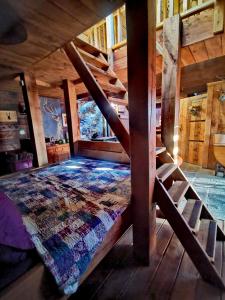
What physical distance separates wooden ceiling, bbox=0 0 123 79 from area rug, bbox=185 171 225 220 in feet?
8.59

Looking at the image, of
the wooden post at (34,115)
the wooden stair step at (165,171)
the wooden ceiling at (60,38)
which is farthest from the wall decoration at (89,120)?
the wooden stair step at (165,171)

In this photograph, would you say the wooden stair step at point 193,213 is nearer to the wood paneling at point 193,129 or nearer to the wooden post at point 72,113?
the wooden post at point 72,113

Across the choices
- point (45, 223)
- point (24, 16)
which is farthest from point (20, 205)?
point (24, 16)

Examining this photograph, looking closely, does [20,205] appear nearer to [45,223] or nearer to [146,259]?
[45,223]

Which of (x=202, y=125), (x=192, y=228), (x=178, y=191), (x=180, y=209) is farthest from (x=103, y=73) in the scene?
(x=202, y=125)

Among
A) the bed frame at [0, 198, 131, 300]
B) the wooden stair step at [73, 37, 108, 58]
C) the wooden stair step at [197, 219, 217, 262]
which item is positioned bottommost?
the wooden stair step at [197, 219, 217, 262]

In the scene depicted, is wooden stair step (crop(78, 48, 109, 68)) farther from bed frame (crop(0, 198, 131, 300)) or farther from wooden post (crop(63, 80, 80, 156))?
bed frame (crop(0, 198, 131, 300))

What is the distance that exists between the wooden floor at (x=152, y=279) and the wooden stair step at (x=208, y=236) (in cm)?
20

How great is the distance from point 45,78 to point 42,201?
7.56 ft

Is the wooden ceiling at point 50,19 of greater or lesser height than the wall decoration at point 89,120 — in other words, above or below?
above

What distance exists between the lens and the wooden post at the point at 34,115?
90.6 inches

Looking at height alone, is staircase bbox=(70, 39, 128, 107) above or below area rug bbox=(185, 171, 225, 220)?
above

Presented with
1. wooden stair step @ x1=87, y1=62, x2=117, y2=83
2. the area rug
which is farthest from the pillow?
the area rug

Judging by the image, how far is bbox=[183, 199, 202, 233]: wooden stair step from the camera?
130 centimetres
